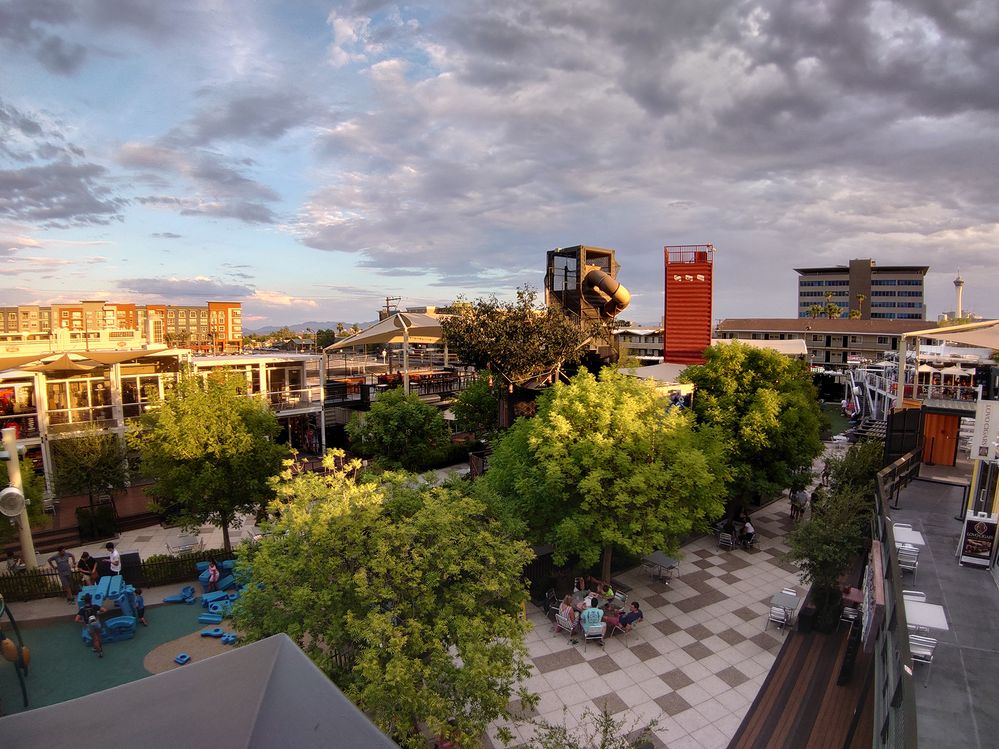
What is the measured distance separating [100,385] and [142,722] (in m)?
30.4

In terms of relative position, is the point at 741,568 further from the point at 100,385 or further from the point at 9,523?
Answer: the point at 100,385

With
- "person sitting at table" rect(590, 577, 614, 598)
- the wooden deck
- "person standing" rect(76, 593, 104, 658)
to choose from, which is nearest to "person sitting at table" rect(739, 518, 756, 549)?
the wooden deck

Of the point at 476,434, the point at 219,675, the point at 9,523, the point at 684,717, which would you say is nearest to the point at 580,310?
the point at 476,434

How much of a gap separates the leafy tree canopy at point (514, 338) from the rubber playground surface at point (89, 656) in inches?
568

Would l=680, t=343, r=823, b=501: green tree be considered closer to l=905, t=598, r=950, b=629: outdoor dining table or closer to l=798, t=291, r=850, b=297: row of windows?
l=905, t=598, r=950, b=629: outdoor dining table

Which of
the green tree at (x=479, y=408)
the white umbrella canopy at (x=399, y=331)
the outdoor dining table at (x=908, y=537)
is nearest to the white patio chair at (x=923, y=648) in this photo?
the outdoor dining table at (x=908, y=537)

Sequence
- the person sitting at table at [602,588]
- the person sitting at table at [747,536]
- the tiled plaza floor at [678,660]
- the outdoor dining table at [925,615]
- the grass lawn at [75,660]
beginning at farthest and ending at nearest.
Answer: the person sitting at table at [747,536] < the person sitting at table at [602,588] < the grass lawn at [75,660] < the tiled plaza floor at [678,660] < the outdoor dining table at [925,615]

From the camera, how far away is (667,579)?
63.1 feet

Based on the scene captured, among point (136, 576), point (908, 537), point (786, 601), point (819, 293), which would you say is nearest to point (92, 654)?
point (136, 576)

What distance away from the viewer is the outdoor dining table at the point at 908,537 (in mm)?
14453

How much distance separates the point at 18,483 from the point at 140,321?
333ft

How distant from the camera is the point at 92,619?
15.1 meters

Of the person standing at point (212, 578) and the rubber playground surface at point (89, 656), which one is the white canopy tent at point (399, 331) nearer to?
the person standing at point (212, 578)

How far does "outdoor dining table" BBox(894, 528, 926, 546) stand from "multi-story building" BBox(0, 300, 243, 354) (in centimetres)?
3361
